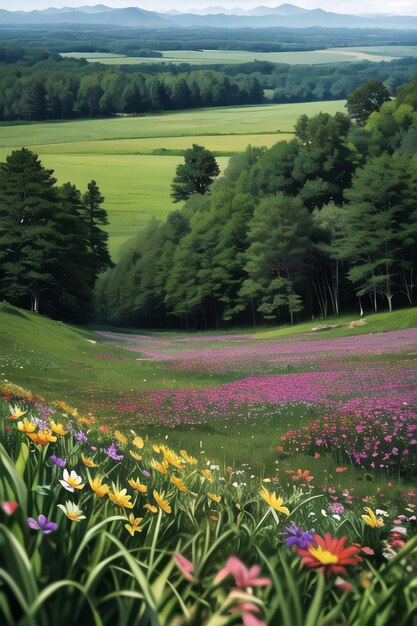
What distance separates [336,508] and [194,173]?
3.16m

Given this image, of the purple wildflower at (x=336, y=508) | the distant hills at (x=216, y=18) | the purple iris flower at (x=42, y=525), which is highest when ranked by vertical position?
the distant hills at (x=216, y=18)

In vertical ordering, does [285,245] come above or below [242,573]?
above

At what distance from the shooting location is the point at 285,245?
6367 mm

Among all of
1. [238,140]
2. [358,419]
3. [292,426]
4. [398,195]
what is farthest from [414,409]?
[238,140]

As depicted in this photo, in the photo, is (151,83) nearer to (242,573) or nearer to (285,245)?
(285,245)

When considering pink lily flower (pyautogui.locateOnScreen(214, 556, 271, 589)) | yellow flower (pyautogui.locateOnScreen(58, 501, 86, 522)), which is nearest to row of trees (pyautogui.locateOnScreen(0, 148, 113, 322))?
yellow flower (pyautogui.locateOnScreen(58, 501, 86, 522))

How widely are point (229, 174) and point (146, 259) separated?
3.42 feet

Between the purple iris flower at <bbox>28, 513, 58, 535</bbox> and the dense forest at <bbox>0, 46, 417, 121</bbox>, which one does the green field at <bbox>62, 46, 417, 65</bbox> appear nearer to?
the dense forest at <bbox>0, 46, 417, 121</bbox>

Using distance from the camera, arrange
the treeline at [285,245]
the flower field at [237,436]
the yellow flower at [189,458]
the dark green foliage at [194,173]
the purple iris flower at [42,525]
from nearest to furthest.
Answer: the purple iris flower at [42,525] < the flower field at [237,436] < the yellow flower at [189,458] < the treeline at [285,245] < the dark green foliage at [194,173]

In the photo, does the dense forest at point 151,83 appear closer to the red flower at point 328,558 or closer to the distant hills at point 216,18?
the distant hills at point 216,18

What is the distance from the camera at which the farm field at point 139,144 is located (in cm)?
648

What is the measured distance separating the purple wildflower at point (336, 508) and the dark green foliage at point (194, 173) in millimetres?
2873

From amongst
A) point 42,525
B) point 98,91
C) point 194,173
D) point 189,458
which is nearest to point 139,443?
point 189,458

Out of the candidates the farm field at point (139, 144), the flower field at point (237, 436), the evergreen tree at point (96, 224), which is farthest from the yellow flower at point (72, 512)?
the farm field at point (139, 144)
